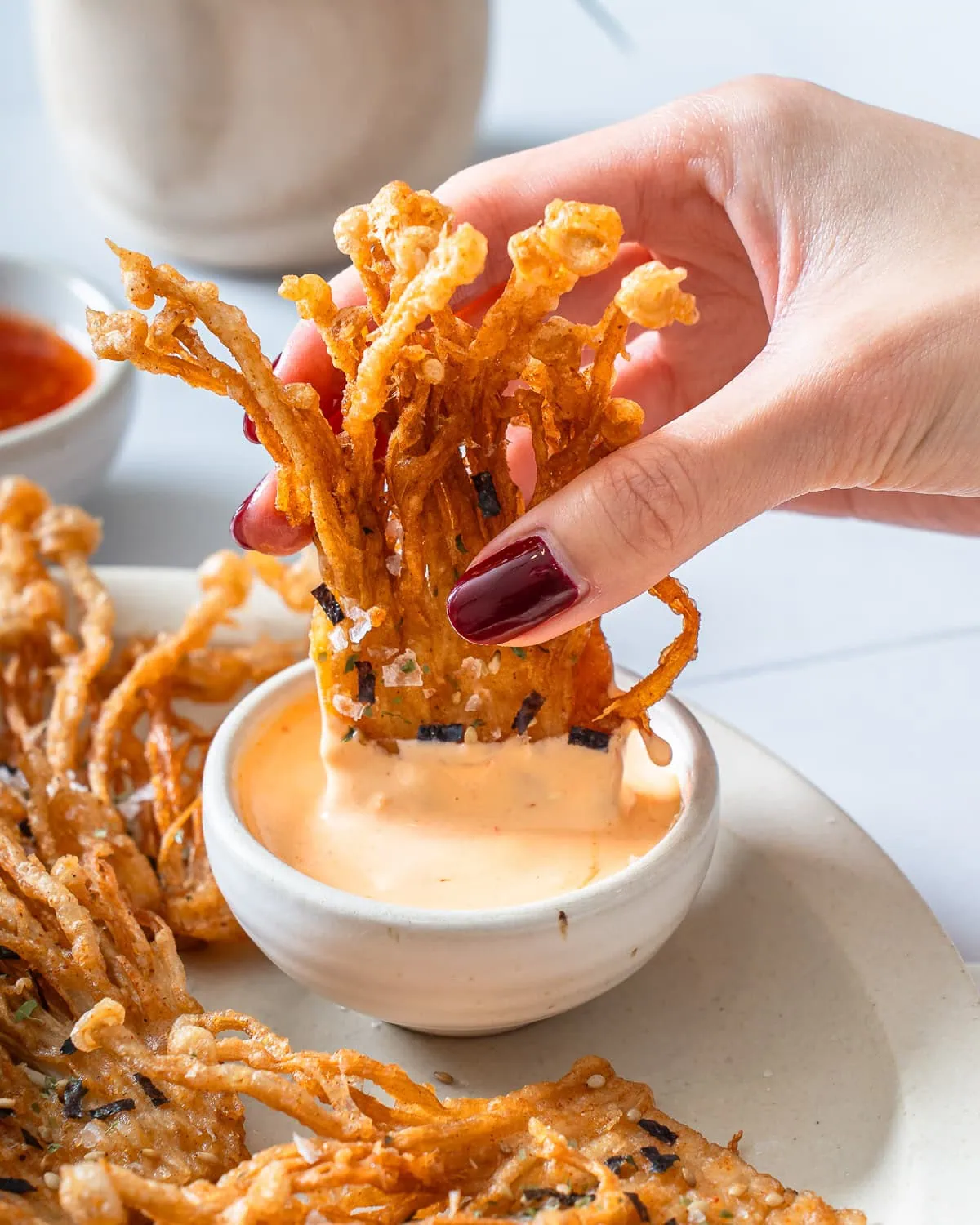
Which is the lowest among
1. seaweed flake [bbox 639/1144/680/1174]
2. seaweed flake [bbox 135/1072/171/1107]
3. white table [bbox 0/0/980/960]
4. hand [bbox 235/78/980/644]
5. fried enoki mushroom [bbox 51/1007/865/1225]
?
white table [bbox 0/0/980/960]

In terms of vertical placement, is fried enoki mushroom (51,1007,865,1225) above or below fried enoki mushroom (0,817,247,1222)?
above

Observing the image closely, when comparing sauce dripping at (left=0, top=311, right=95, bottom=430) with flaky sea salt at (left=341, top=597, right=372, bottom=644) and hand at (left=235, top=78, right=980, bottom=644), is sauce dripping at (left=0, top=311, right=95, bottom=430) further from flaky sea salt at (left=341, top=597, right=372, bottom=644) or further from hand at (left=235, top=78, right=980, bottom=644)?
flaky sea salt at (left=341, top=597, right=372, bottom=644)

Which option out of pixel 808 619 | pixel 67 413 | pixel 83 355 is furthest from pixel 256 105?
pixel 808 619

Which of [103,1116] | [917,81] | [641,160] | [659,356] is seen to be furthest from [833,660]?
[917,81]

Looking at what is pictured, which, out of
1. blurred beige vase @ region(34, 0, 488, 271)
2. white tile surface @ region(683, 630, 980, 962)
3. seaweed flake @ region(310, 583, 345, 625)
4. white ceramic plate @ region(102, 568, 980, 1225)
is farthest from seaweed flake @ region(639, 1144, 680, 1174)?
blurred beige vase @ region(34, 0, 488, 271)

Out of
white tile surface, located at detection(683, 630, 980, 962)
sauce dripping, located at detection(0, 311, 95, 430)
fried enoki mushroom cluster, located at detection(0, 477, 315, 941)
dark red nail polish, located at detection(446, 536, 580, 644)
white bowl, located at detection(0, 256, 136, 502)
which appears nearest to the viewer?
dark red nail polish, located at detection(446, 536, 580, 644)
